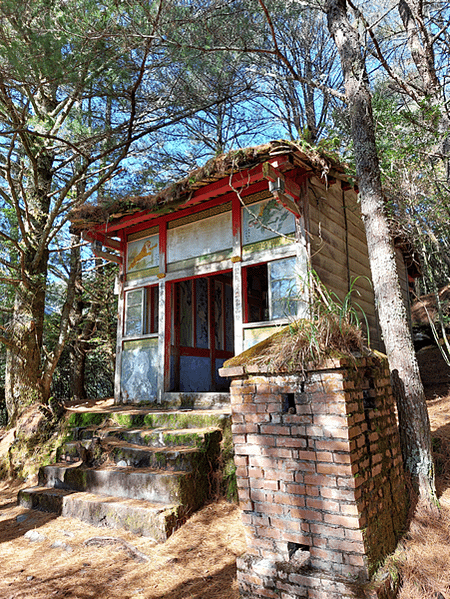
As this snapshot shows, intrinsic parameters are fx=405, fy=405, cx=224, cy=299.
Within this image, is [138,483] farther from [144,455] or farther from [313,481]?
[313,481]

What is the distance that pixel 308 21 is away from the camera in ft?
39.5

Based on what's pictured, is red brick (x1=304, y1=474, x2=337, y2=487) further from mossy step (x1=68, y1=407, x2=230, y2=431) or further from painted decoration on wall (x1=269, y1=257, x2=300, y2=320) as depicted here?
painted decoration on wall (x1=269, y1=257, x2=300, y2=320)

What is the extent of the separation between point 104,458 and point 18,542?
4.06 ft

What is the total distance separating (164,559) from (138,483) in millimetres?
1071

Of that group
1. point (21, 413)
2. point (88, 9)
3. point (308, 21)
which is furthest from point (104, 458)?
point (308, 21)

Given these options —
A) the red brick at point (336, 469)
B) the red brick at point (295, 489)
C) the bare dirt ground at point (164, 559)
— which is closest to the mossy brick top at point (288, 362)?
the red brick at point (336, 469)

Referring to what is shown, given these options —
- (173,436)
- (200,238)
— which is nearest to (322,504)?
(173,436)

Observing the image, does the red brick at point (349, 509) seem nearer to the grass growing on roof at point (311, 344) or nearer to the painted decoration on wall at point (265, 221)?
the grass growing on roof at point (311, 344)

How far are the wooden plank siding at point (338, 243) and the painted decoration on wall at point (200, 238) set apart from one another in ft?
4.66

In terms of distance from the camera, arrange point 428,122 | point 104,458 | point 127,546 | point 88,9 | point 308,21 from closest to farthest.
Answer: point 127,546, point 428,122, point 104,458, point 88,9, point 308,21

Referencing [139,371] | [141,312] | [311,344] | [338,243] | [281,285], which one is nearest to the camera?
[311,344]

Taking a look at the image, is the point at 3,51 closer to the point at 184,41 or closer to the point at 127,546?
the point at 184,41

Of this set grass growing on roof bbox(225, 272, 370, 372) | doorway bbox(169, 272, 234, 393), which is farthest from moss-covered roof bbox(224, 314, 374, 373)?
doorway bbox(169, 272, 234, 393)

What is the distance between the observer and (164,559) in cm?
351
